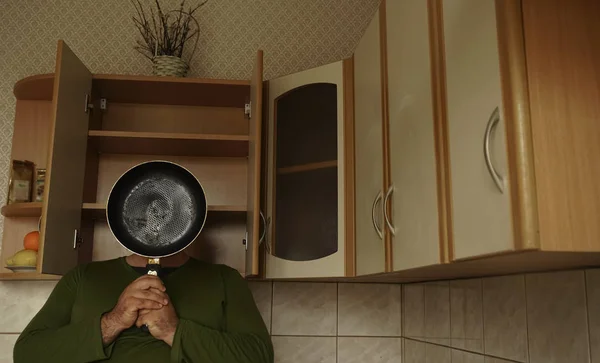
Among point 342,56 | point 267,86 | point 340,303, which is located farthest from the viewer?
point 342,56

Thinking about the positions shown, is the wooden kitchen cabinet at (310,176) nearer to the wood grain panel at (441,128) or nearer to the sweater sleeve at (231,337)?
the sweater sleeve at (231,337)

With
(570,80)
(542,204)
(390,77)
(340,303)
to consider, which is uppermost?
(390,77)

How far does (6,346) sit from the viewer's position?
1942 millimetres

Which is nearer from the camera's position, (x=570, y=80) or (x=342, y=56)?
(x=570, y=80)

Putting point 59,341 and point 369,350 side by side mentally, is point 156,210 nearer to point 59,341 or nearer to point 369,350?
point 59,341

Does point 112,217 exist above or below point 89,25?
below

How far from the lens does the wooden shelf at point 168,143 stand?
1.86 meters

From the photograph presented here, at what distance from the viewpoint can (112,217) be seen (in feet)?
5.06

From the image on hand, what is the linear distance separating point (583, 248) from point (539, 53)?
0.26m

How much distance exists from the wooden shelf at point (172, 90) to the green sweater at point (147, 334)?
594 millimetres

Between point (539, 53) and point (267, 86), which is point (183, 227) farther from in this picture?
point (539, 53)

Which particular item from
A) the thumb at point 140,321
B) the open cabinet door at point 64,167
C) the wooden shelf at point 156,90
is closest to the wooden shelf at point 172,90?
the wooden shelf at point 156,90

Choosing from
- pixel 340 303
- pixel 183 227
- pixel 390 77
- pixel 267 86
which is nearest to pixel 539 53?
pixel 390 77

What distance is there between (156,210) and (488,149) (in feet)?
3.22
